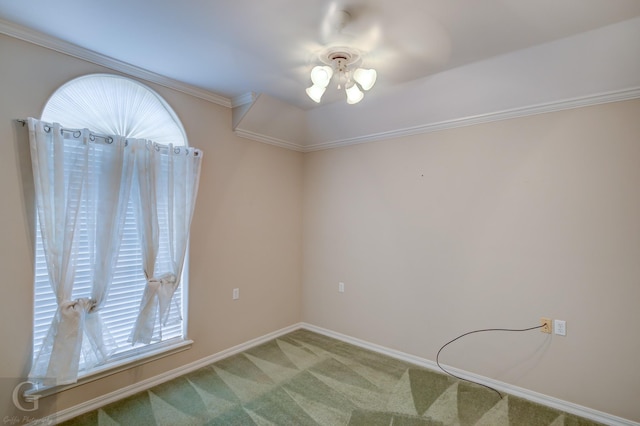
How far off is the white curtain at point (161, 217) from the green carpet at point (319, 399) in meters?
0.50

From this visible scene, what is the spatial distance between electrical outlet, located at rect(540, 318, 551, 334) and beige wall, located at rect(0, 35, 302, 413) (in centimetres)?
255

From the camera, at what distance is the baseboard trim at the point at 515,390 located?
2217mm

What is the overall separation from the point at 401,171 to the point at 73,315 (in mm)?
2954

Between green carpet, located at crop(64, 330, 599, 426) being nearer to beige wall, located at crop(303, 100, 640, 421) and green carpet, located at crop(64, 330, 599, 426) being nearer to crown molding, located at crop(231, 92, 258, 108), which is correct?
beige wall, located at crop(303, 100, 640, 421)

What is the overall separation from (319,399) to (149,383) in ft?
4.61

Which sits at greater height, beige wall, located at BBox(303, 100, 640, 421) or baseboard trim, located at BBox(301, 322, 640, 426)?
beige wall, located at BBox(303, 100, 640, 421)

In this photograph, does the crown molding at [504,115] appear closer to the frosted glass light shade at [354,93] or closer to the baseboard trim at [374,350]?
the frosted glass light shade at [354,93]

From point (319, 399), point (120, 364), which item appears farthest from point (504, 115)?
point (120, 364)

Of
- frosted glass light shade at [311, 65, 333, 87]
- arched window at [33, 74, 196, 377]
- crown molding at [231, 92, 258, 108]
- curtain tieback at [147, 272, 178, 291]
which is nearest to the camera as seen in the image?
frosted glass light shade at [311, 65, 333, 87]

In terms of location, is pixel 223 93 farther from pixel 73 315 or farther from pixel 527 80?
pixel 527 80

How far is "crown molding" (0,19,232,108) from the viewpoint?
6.40 feet

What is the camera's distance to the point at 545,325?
96.7 inches

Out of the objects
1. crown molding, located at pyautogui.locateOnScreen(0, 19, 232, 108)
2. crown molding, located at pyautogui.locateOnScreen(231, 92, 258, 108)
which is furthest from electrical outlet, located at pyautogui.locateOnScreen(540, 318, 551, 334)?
crown molding, located at pyautogui.locateOnScreen(0, 19, 232, 108)

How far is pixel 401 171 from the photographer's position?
127 inches
